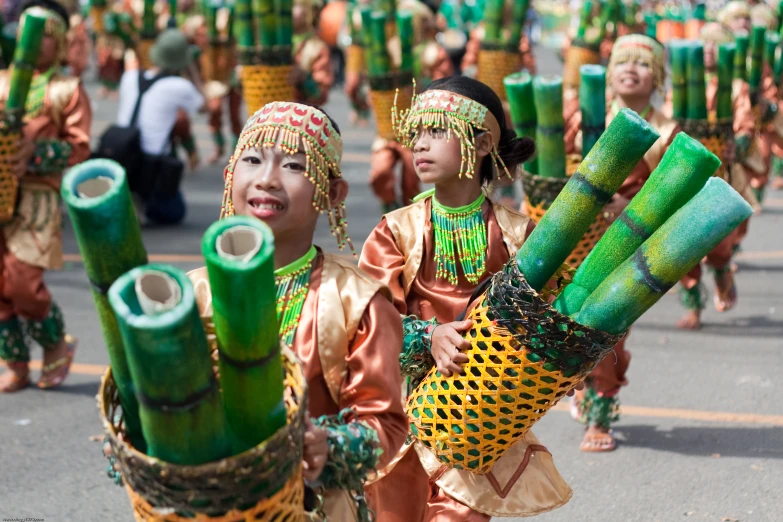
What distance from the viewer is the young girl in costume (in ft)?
11.3

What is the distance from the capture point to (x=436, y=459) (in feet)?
11.2

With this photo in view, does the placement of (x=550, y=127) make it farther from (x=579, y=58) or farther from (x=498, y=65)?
(x=579, y=58)

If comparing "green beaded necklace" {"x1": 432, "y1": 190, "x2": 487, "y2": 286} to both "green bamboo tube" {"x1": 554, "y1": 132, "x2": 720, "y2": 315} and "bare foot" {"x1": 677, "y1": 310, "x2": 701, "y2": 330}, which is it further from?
"bare foot" {"x1": 677, "y1": 310, "x2": 701, "y2": 330}

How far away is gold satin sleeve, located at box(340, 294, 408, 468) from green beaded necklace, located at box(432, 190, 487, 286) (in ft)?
3.72

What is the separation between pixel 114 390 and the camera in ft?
6.67

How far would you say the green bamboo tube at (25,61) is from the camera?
5312mm

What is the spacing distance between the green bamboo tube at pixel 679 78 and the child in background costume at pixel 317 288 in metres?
3.58

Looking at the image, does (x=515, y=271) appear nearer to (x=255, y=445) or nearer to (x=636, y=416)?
(x=255, y=445)

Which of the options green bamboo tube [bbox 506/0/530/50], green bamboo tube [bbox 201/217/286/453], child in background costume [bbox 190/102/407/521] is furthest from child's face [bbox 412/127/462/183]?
green bamboo tube [bbox 506/0/530/50]

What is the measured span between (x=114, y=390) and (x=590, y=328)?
118cm

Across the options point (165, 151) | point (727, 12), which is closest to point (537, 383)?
point (165, 151)

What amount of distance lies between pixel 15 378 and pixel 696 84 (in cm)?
387

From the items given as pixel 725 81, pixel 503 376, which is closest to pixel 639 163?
pixel 725 81

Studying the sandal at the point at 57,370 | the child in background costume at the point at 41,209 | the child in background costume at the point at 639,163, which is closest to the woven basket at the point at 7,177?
the child in background costume at the point at 41,209
